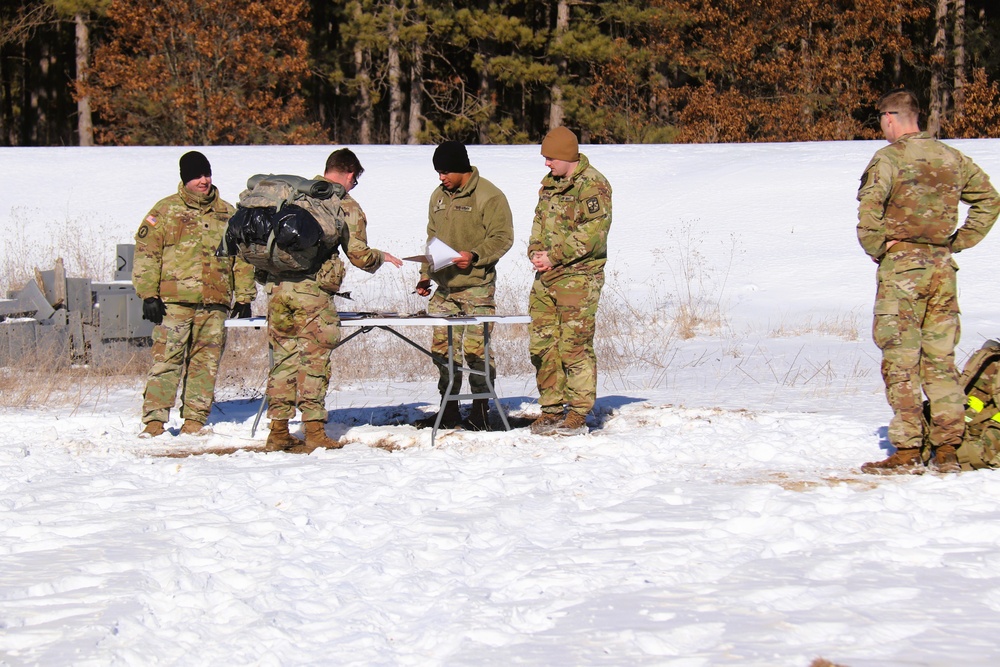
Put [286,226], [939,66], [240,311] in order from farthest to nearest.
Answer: [939,66], [240,311], [286,226]

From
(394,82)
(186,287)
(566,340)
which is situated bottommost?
Answer: (566,340)

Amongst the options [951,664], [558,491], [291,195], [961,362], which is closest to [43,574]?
[558,491]

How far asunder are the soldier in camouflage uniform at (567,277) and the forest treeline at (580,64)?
20.8 metres

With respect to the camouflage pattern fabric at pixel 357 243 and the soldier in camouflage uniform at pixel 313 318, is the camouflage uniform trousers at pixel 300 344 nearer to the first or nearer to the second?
the soldier in camouflage uniform at pixel 313 318

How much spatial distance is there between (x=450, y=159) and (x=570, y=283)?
3.60ft

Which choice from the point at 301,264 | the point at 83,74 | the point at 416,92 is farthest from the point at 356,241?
the point at 83,74

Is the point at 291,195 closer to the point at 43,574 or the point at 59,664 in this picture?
the point at 43,574

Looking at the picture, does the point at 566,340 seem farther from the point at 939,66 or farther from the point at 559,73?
the point at 939,66

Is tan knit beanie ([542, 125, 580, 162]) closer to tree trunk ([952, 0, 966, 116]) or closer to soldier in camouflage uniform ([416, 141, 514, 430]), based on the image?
soldier in camouflage uniform ([416, 141, 514, 430])

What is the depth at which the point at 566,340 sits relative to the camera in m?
7.12

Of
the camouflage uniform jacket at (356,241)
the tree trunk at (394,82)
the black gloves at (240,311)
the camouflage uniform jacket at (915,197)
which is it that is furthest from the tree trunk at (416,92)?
the camouflage uniform jacket at (915,197)

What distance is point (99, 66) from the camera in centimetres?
2888

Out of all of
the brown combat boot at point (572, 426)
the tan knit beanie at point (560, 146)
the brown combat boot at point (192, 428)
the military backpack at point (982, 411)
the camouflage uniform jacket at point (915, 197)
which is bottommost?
the brown combat boot at point (192, 428)

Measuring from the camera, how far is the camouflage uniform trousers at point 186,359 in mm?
7445
